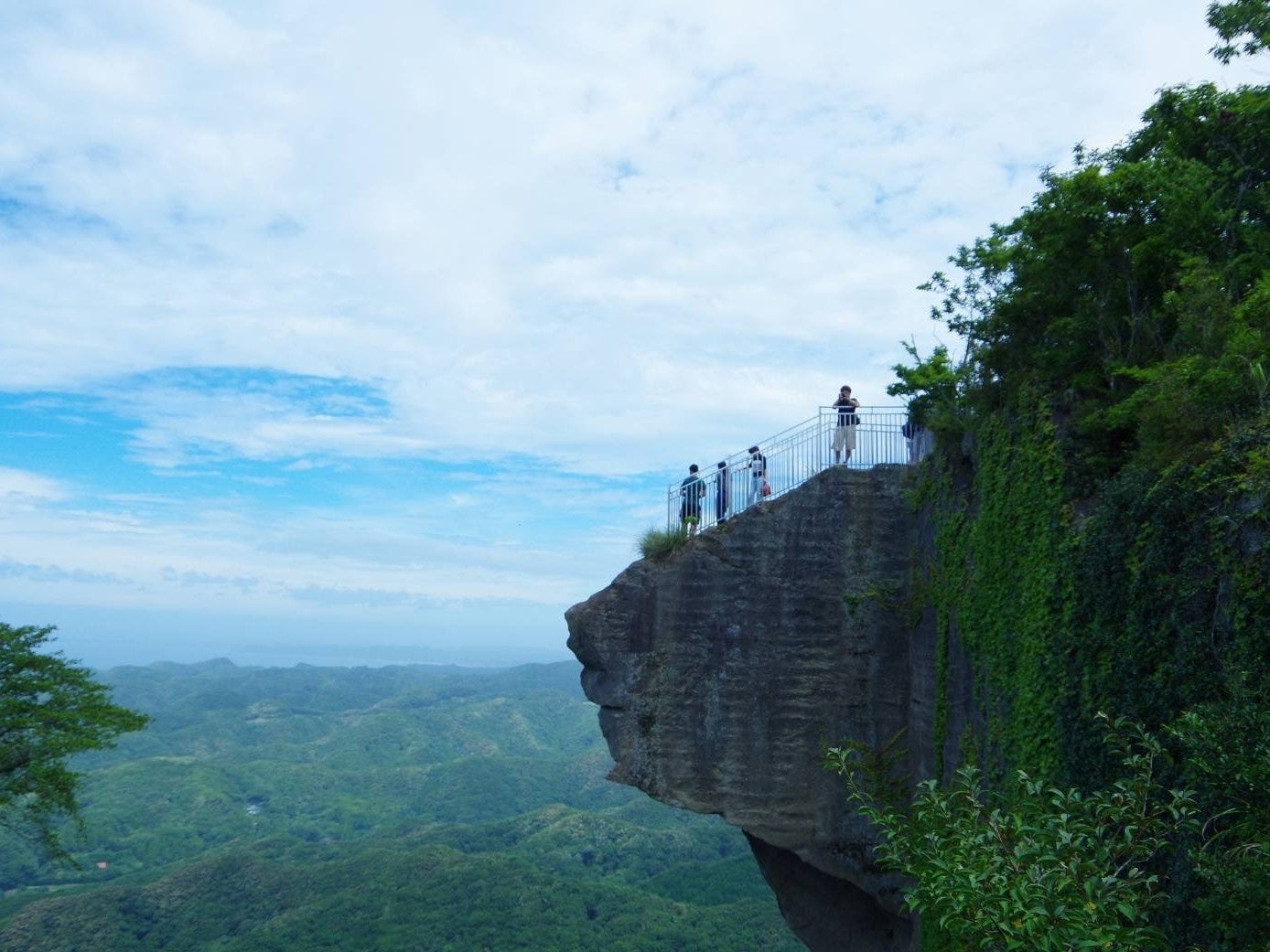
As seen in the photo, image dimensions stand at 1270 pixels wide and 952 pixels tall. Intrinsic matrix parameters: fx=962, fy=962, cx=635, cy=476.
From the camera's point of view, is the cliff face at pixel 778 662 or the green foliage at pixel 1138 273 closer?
the green foliage at pixel 1138 273

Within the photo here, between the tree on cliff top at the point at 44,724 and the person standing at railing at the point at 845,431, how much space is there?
17963 mm

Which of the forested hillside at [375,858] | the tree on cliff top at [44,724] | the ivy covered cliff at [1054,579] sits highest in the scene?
the ivy covered cliff at [1054,579]

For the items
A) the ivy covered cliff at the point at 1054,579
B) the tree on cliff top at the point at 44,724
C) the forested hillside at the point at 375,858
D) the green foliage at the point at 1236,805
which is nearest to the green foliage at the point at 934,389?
the ivy covered cliff at the point at 1054,579

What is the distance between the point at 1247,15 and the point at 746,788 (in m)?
12.3

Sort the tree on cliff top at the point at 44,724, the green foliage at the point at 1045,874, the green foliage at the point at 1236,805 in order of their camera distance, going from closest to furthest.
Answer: the green foliage at the point at 1045,874 → the green foliage at the point at 1236,805 → the tree on cliff top at the point at 44,724

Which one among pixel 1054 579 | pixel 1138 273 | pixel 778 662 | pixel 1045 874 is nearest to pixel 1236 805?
pixel 1045 874

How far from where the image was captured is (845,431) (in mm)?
15914

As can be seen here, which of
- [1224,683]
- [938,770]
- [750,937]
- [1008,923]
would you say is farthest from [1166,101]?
[750,937]

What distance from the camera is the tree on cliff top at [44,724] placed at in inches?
879

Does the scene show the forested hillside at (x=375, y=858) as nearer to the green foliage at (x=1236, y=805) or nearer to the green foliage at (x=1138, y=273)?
the green foliage at (x=1138, y=273)

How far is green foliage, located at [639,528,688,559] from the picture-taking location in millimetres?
16078

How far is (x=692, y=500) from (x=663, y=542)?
1007 millimetres

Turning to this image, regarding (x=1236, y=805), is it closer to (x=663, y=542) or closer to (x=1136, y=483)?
(x=1136, y=483)

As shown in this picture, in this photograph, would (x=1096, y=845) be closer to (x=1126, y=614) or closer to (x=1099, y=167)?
(x=1126, y=614)
